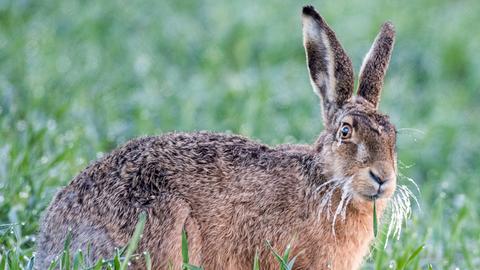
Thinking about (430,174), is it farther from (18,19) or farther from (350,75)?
(18,19)

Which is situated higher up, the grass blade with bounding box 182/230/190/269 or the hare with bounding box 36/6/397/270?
the hare with bounding box 36/6/397/270

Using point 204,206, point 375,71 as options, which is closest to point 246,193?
point 204,206

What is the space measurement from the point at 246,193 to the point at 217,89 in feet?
11.3

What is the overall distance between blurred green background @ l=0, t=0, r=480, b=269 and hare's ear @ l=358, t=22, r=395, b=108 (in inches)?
21.9

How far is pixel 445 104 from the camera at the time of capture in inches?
363

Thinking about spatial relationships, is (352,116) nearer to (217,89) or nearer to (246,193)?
(246,193)

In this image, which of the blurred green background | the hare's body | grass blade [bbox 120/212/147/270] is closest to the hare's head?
the hare's body

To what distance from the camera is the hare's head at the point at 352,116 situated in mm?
5180

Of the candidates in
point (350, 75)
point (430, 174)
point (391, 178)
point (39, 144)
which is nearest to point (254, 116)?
point (430, 174)

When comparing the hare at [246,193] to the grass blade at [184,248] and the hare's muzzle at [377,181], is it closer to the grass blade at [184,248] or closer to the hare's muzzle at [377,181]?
the hare's muzzle at [377,181]

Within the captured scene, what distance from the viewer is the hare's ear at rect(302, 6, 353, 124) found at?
5.69 meters

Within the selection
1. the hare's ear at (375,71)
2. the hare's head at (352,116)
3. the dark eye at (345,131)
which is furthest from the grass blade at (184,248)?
the hare's ear at (375,71)

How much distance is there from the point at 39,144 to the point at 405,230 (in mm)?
2491

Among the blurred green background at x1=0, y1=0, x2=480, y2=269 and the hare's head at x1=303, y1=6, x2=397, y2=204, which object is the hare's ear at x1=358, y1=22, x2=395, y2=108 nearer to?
the hare's head at x1=303, y1=6, x2=397, y2=204
